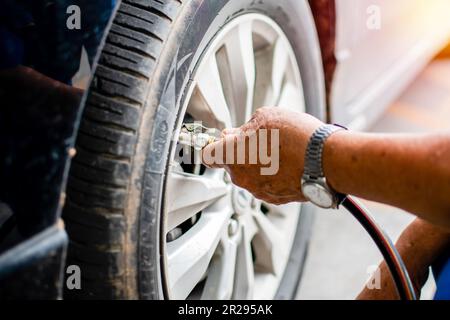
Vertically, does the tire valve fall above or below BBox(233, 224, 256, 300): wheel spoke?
above

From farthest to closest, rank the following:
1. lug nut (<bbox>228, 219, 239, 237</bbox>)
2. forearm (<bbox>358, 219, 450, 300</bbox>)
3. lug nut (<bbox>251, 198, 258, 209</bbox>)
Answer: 1. lug nut (<bbox>251, 198, 258, 209</bbox>)
2. lug nut (<bbox>228, 219, 239, 237</bbox>)
3. forearm (<bbox>358, 219, 450, 300</bbox>)

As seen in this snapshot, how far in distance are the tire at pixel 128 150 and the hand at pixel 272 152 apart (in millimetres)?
139

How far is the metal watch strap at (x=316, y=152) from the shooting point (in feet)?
3.19

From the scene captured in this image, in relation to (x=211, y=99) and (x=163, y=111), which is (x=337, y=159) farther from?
(x=211, y=99)

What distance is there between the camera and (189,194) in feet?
4.25

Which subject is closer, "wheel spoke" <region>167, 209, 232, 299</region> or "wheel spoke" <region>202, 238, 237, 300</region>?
"wheel spoke" <region>167, 209, 232, 299</region>

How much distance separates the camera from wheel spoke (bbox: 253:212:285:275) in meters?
1.72

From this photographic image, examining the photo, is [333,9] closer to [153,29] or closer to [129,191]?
[153,29]

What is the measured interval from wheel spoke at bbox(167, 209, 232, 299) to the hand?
0.26 meters

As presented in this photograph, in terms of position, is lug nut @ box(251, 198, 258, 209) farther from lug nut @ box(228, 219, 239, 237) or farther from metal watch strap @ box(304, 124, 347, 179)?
metal watch strap @ box(304, 124, 347, 179)

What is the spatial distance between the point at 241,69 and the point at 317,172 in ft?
1.81

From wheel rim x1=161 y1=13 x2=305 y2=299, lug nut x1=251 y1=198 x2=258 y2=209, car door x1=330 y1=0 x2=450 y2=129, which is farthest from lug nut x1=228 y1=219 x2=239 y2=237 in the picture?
car door x1=330 y1=0 x2=450 y2=129

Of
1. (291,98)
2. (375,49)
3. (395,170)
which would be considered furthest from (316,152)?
(375,49)

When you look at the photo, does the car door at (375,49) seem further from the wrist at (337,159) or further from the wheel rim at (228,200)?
the wrist at (337,159)
